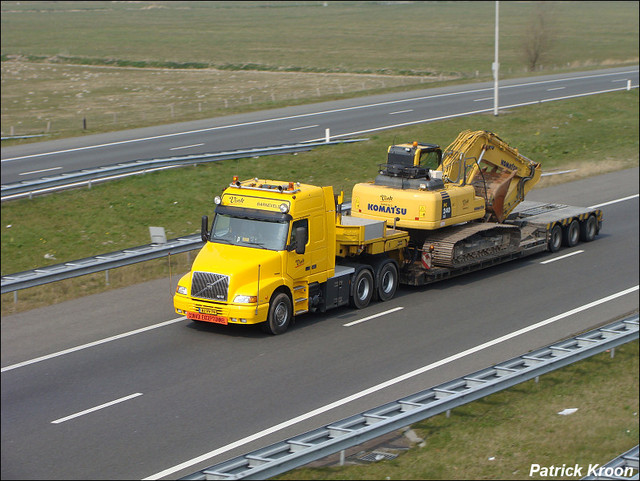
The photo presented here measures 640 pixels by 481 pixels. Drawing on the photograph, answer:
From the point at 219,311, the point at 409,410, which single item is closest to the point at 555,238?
the point at 219,311

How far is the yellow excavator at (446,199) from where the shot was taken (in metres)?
21.5

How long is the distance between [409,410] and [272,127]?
3235cm

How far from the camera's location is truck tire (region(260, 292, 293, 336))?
1798cm

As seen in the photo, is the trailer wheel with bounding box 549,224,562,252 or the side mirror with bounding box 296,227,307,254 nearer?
the side mirror with bounding box 296,227,307,254

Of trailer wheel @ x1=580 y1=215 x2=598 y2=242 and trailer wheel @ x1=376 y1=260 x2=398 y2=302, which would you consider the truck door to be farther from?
trailer wheel @ x1=580 y1=215 x2=598 y2=242

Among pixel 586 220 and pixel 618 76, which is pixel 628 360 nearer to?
pixel 586 220

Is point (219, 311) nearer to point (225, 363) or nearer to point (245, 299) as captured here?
point (245, 299)

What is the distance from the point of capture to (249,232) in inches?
735

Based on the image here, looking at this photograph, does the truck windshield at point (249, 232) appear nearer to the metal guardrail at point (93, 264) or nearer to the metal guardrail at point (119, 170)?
the metal guardrail at point (93, 264)

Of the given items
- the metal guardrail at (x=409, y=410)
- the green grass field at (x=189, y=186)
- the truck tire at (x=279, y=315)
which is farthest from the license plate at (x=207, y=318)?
the metal guardrail at (x=409, y=410)

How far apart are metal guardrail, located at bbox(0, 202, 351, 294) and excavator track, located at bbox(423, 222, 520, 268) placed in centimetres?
280

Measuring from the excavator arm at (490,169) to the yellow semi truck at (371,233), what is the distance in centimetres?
3

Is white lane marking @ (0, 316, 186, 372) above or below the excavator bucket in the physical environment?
below

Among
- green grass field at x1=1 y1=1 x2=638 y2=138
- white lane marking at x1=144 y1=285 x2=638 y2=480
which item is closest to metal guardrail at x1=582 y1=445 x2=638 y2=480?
white lane marking at x1=144 y1=285 x2=638 y2=480
